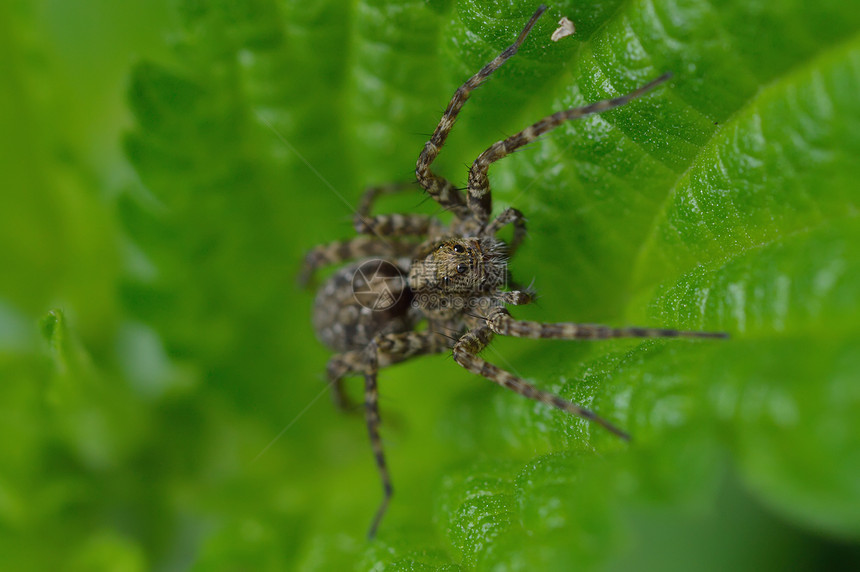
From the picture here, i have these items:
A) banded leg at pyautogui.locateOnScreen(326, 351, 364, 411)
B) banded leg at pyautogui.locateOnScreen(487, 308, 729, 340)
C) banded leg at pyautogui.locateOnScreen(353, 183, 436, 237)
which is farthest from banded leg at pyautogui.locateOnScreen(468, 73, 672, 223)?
banded leg at pyautogui.locateOnScreen(326, 351, 364, 411)

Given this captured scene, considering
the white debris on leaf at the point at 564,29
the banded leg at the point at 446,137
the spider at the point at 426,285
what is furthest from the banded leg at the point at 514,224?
the white debris on leaf at the point at 564,29

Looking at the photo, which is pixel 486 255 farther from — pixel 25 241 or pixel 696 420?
pixel 25 241

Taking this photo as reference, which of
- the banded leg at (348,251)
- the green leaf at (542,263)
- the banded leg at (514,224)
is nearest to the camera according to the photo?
the green leaf at (542,263)

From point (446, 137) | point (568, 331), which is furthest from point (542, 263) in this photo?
point (446, 137)

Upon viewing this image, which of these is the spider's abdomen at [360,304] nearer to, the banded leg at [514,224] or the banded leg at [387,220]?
the banded leg at [387,220]

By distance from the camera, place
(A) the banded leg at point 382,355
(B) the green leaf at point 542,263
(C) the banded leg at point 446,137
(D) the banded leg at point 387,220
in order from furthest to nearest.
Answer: (D) the banded leg at point 387,220, (A) the banded leg at point 382,355, (C) the banded leg at point 446,137, (B) the green leaf at point 542,263

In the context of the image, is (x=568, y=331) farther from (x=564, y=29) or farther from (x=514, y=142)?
(x=564, y=29)

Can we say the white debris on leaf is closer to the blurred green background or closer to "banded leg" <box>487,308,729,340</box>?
the blurred green background

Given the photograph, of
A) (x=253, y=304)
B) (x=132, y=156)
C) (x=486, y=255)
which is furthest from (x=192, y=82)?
(x=486, y=255)
